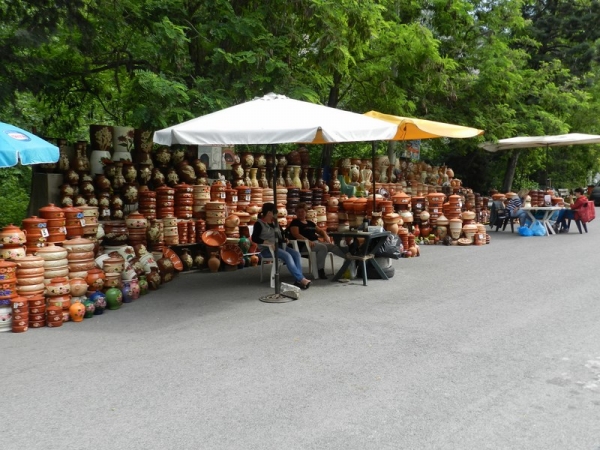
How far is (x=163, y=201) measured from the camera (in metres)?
9.33

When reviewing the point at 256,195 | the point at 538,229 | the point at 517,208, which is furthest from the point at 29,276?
the point at 517,208

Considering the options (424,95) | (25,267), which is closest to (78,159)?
(25,267)

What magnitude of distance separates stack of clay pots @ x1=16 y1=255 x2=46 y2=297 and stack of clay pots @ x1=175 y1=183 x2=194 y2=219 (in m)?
3.39

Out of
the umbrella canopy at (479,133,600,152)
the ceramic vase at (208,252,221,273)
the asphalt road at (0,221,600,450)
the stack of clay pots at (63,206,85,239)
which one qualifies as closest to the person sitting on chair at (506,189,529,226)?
the umbrella canopy at (479,133,600,152)

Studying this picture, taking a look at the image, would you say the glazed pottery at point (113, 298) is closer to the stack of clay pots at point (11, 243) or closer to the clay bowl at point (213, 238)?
the stack of clay pots at point (11, 243)

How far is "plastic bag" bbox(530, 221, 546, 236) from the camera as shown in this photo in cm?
1455

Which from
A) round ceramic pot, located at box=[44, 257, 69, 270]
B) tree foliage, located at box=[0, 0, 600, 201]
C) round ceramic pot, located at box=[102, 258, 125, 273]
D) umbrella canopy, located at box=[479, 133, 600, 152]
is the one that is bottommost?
round ceramic pot, located at box=[102, 258, 125, 273]

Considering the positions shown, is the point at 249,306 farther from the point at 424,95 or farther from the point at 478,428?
the point at 424,95

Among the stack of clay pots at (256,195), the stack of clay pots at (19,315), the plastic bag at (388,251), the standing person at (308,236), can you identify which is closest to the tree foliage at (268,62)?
the stack of clay pots at (256,195)

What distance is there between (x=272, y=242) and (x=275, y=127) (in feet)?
7.07

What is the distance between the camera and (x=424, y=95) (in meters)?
15.3

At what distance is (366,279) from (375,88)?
270 inches

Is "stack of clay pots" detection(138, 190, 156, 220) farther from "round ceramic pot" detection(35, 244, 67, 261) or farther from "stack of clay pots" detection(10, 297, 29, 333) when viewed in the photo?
"stack of clay pots" detection(10, 297, 29, 333)

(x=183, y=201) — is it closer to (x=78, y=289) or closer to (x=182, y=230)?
(x=182, y=230)
